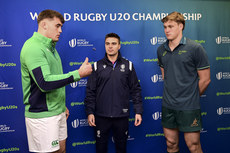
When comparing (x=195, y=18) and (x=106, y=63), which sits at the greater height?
(x=195, y=18)

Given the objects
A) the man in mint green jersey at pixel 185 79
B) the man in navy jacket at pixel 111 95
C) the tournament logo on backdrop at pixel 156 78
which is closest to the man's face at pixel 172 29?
the man in mint green jersey at pixel 185 79

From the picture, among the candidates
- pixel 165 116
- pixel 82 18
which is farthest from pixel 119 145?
pixel 82 18

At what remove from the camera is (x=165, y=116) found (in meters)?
2.31

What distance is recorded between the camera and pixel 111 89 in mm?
2410

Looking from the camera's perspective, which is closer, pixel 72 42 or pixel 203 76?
pixel 203 76

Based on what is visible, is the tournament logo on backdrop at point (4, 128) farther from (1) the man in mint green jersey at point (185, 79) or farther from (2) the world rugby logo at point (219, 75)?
(2) the world rugby logo at point (219, 75)

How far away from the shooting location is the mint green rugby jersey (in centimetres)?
164

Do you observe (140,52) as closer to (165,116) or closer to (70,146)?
(165,116)

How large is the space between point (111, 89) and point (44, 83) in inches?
36.6

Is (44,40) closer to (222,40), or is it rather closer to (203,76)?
(203,76)

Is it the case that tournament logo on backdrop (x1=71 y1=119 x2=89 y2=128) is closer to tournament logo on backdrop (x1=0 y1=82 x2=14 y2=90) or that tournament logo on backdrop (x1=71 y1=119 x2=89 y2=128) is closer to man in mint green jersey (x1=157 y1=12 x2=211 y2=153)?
tournament logo on backdrop (x1=0 y1=82 x2=14 y2=90)

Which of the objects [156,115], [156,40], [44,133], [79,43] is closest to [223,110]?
[156,115]

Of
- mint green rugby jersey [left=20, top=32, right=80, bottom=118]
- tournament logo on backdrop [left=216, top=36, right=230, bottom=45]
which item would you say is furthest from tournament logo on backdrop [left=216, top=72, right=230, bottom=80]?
mint green rugby jersey [left=20, top=32, right=80, bottom=118]

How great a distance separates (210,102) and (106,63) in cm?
166
